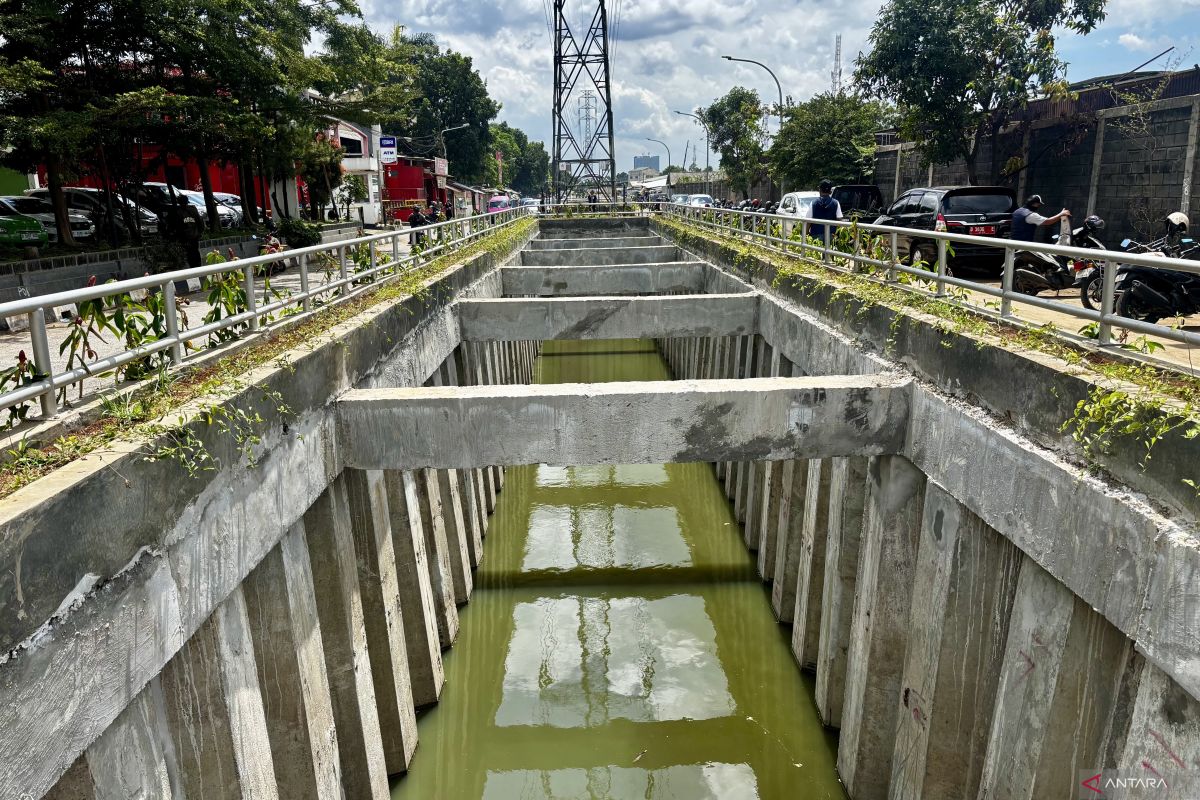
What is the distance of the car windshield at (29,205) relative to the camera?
22.9 meters

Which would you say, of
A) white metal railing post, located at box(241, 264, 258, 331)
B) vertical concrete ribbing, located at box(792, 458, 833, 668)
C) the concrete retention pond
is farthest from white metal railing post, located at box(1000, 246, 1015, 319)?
white metal railing post, located at box(241, 264, 258, 331)

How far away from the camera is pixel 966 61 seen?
22.8m

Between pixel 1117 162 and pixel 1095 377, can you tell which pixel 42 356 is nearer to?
pixel 1095 377

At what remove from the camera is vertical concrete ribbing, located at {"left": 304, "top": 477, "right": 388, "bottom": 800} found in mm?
7371

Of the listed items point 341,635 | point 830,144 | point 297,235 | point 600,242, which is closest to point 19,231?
point 297,235

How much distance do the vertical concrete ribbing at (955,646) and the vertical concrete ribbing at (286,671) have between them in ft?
16.4

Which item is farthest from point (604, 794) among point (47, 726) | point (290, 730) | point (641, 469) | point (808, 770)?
point (641, 469)

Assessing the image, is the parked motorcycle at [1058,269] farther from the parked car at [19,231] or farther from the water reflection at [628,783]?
the parked car at [19,231]

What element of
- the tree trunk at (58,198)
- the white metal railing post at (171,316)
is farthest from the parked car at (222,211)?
the white metal railing post at (171,316)

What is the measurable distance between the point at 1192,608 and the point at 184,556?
18.2 ft

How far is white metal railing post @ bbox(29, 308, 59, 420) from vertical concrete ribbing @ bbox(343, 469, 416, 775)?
3411 millimetres

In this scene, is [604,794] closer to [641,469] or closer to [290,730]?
[290,730]

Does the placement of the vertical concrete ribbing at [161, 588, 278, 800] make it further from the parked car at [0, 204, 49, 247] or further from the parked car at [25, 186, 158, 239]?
the parked car at [25, 186, 158, 239]

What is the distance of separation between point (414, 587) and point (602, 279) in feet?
33.4
